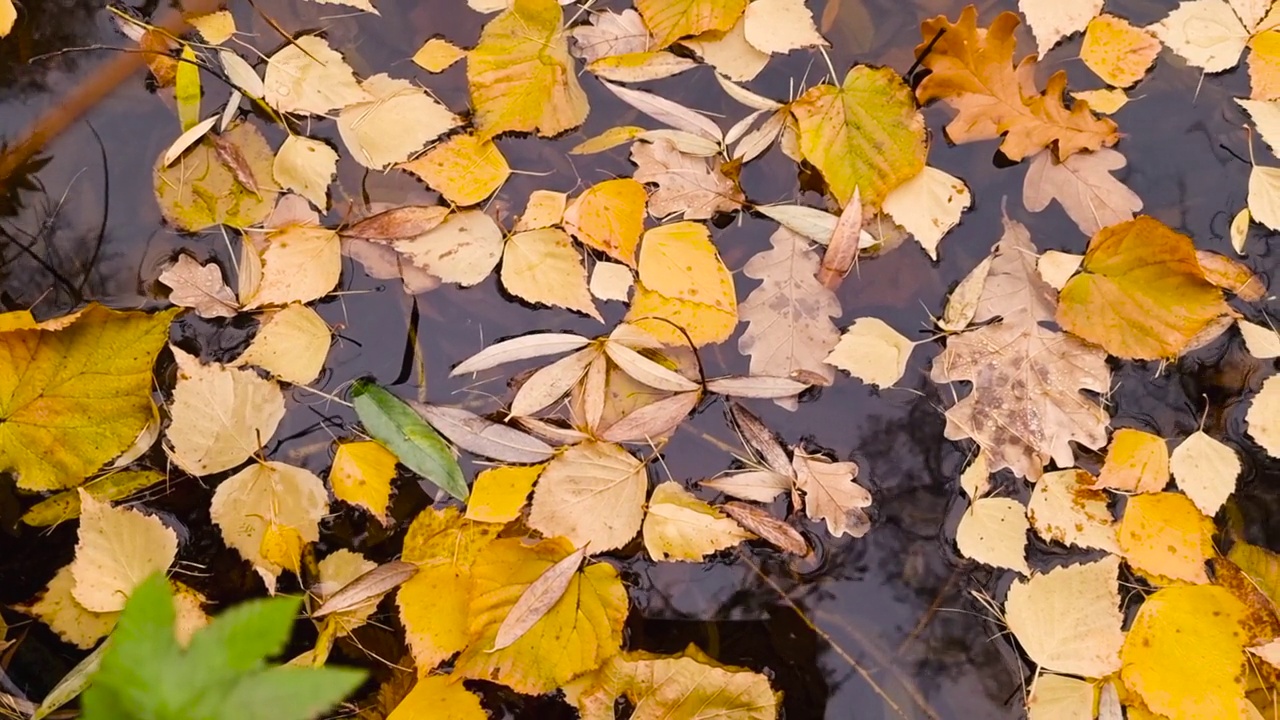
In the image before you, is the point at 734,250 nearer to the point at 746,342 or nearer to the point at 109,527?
the point at 746,342

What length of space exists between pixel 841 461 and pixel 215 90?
1331mm

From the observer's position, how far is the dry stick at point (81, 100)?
59.0 inches

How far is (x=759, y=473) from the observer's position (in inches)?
55.6

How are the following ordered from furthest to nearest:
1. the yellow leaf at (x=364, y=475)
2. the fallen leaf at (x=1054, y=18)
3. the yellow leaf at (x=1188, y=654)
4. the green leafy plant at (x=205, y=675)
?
the fallen leaf at (x=1054, y=18)
the yellow leaf at (x=364, y=475)
the yellow leaf at (x=1188, y=654)
the green leafy plant at (x=205, y=675)

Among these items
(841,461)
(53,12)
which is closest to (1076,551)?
(841,461)

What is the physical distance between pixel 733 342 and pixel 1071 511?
0.65 metres

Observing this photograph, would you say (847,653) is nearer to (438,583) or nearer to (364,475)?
(438,583)

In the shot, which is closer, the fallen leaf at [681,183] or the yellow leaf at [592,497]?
the yellow leaf at [592,497]

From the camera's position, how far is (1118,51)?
152cm

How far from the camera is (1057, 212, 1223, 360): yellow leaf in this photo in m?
1.39

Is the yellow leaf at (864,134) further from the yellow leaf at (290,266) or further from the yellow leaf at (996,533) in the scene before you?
the yellow leaf at (290,266)

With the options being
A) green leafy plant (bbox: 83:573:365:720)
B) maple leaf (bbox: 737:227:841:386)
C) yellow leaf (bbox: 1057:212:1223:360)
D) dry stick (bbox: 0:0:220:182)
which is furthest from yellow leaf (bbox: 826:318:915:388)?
dry stick (bbox: 0:0:220:182)

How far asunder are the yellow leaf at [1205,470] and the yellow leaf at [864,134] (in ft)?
2.20

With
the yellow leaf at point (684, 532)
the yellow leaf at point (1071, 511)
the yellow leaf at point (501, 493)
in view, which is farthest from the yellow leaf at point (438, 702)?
the yellow leaf at point (1071, 511)
